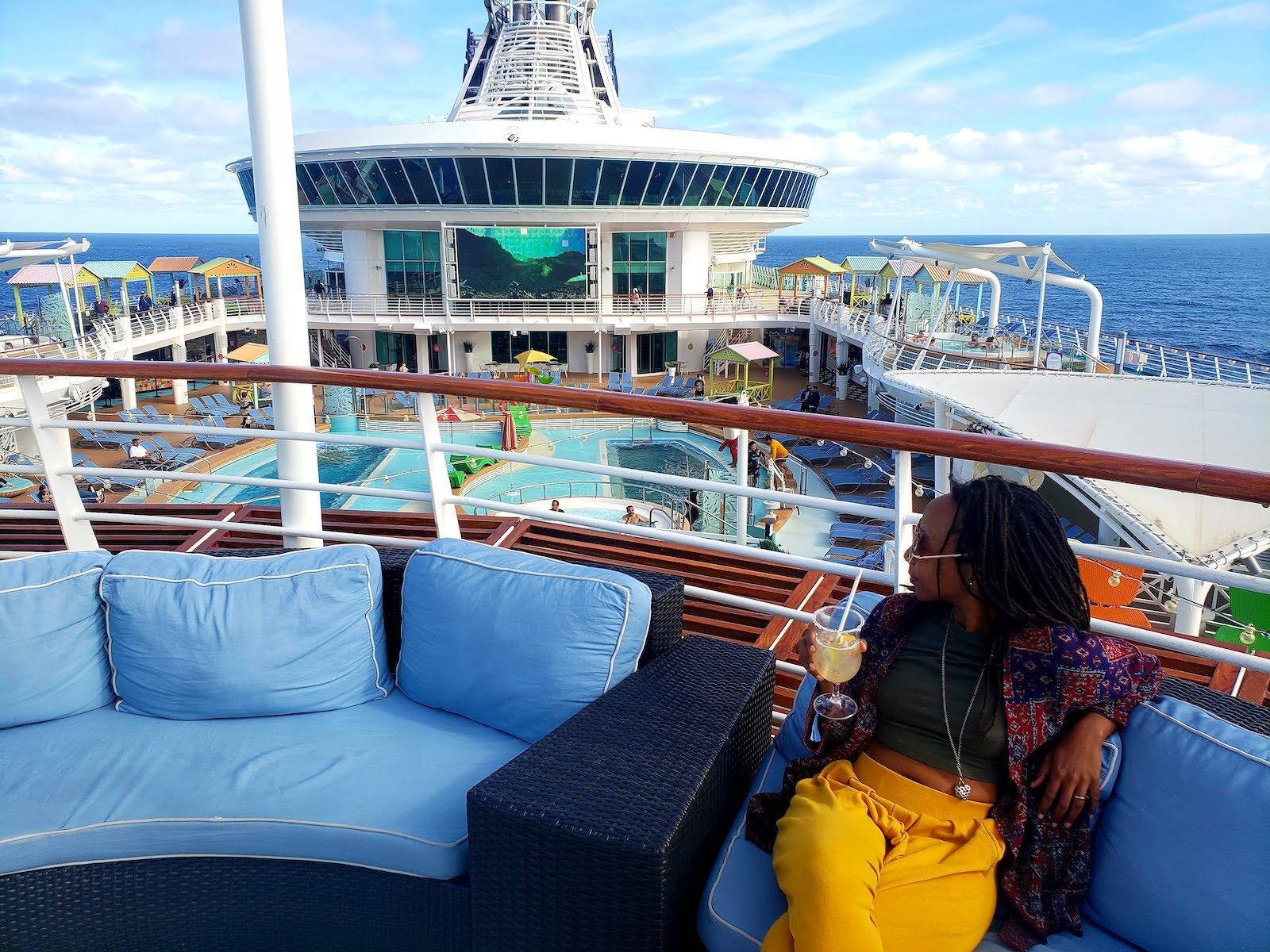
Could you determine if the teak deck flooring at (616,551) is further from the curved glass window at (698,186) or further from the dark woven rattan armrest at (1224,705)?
the curved glass window at (698,186)

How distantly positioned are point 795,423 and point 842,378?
22.0 meters

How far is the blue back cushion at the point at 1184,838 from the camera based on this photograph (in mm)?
1335

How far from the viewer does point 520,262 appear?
80.8 ft

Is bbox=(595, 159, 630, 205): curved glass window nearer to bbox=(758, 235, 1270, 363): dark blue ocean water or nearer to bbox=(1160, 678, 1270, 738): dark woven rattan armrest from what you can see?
bbox=(758, 235, 1270, 363): dark blue ocean water

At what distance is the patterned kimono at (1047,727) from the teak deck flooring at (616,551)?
1027 millimetres

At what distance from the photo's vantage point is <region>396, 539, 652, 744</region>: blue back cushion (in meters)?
2.06

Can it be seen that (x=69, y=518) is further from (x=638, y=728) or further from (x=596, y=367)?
(x=596, y=367)

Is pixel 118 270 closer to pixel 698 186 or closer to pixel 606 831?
pixel 698 186

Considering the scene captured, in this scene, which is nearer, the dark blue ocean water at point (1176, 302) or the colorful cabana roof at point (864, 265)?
the colorful cabana roof at point (864, 265)

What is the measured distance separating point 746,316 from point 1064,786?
2419cm

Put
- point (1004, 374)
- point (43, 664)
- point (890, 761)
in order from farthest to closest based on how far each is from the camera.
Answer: point (1004, 374) → point (43, 664) → point (890, 761)

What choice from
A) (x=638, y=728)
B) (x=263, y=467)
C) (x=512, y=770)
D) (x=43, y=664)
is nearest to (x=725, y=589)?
(x=638, y=728)

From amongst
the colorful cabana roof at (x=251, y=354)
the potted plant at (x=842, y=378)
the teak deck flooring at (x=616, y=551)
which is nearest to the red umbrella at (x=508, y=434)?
the teak deck flooring at (x=616, y=551)

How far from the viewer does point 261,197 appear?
3.16 meters
